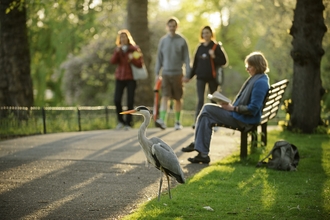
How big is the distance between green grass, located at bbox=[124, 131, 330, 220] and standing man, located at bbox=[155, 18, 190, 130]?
4693mm

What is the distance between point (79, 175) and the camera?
328 inches

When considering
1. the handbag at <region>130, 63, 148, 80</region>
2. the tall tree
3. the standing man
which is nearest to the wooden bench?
the standing man

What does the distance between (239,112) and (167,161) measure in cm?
284

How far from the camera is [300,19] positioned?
42.0ft

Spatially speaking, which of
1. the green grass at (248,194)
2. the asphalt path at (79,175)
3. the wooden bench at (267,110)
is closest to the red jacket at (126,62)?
the asphalt path at (79,175)

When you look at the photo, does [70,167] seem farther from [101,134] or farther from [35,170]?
[101,134]

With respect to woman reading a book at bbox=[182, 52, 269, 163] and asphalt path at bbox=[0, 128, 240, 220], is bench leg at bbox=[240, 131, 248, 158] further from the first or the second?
asphalt path at bbox=[0, 128, 240, 220]

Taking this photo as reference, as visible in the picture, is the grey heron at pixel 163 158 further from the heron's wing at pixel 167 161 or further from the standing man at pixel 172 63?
the standing man at pixel 172 63

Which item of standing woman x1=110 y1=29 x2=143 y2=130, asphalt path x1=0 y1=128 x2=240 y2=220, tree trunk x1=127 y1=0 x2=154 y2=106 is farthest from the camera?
tree trunk x1=127 y1=0 x2=154 y2=106

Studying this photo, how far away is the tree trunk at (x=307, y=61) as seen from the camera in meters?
12.7

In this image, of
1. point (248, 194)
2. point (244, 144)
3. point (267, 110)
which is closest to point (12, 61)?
point (267, 110)

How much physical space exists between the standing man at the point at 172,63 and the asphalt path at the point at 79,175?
5.50 ft

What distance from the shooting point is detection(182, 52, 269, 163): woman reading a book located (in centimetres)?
910

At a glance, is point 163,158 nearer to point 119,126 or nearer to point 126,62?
point 126,62
